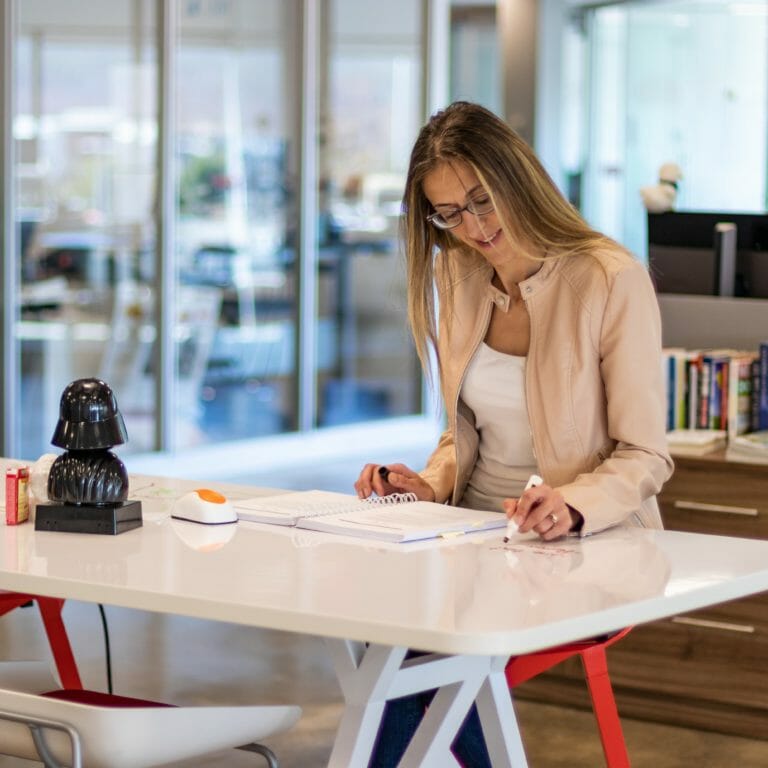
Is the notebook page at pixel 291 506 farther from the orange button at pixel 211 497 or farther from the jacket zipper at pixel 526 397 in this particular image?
the jacket zipper at pixel 526 397

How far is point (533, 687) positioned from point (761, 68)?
612 cm

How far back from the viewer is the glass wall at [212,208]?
6684mm

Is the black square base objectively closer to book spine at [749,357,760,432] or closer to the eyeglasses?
the eyeglasses

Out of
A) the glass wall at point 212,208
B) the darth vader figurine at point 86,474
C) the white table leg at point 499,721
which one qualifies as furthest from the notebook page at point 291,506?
the glass wall at point 212,208

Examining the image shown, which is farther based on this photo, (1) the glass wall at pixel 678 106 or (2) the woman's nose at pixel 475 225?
(1) the glass wall at pixel 678 106

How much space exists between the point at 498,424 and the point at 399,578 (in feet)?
2.56

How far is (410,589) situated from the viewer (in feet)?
6.61

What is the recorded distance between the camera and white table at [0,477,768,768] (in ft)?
6.11

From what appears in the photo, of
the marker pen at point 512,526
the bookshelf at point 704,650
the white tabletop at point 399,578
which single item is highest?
the marker pen at point 512,526

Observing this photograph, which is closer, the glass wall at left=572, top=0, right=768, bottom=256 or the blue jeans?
the blue jeans

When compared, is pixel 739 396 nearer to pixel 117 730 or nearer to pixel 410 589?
pixel 410 589

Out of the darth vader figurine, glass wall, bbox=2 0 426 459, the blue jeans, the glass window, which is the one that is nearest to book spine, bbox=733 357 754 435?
the blue jeans

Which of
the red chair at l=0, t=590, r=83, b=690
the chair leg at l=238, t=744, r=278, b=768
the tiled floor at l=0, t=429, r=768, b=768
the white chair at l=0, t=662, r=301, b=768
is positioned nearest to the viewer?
the white chair at l=0, t=662, r=301, b=768

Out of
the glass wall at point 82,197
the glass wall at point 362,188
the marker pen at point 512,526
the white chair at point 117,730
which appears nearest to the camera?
the white chair at point 117,730
